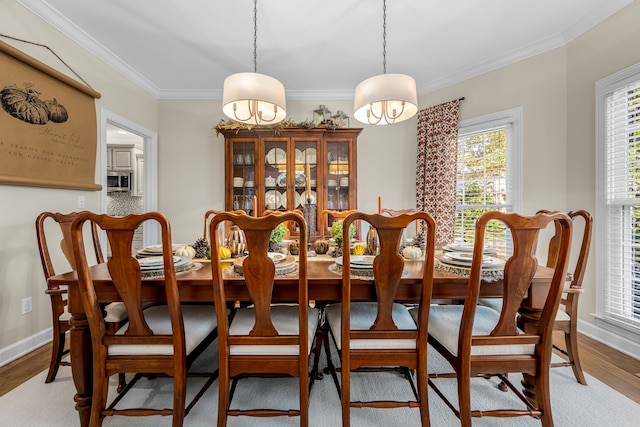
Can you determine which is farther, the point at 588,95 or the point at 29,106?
the point at 588,95

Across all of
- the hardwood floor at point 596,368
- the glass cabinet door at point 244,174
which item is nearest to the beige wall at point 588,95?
the hardwood floor at point 596,368

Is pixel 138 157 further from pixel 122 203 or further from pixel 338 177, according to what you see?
pixel 338 177

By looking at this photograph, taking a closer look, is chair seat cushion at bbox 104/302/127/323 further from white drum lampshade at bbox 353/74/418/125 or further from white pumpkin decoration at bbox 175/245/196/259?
white drum lampshade at bbox 353/74/418/125

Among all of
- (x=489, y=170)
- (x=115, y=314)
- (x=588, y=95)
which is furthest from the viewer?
(x=489, y=170)

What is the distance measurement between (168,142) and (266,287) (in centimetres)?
330

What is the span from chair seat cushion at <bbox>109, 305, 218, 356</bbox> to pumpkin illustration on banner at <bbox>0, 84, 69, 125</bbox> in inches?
68.6

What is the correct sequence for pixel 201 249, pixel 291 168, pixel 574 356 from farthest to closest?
pixel 291 168 → pixel 201 249 → pixel 574 356

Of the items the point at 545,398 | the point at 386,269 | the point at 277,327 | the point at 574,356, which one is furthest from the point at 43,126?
the point at 574,356

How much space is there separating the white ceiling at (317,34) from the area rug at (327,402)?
8.59ft

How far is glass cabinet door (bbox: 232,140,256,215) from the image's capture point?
3.47 meters

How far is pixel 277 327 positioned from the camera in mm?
1320

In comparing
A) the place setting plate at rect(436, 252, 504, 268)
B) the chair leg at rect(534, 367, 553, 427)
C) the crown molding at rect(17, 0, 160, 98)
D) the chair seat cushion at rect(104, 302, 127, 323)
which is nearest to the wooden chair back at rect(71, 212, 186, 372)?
the chair seat cushion at rect(104, 302, 127, 323)

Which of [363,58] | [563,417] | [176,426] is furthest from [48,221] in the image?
[563,417]

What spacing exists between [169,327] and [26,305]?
1625 millimetres
